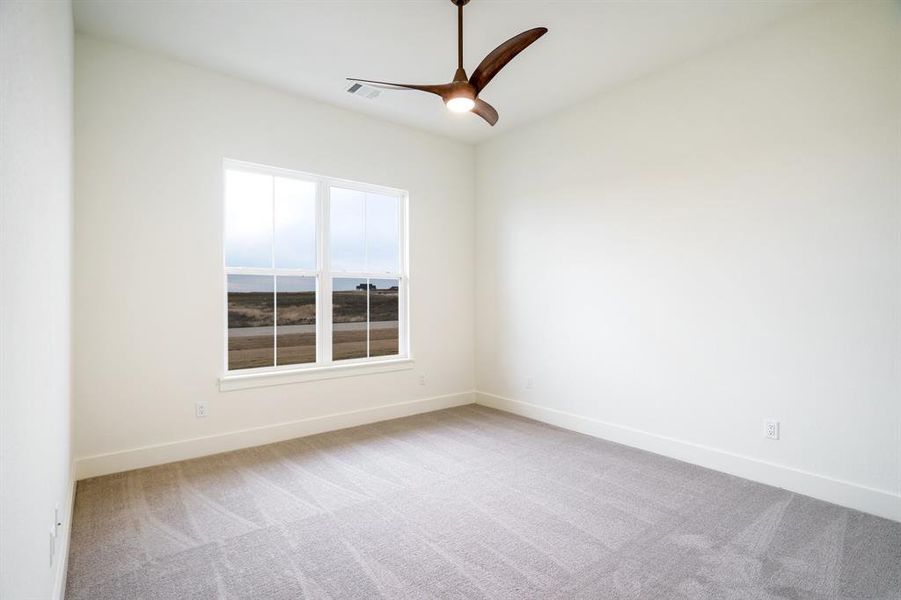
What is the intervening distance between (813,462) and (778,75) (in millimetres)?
2527

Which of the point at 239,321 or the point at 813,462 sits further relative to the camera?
the point at 239,321

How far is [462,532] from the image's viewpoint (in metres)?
2.41

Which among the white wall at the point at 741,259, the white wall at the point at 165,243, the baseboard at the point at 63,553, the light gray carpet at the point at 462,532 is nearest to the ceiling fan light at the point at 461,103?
the white wall at the point at 165,243

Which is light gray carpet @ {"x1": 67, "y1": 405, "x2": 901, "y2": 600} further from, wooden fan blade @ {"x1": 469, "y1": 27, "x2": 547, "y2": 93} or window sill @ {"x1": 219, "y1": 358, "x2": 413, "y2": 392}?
wooden fan blade @ {"x1": 469, "y1": 27, "x2": 547, "y2": 93}

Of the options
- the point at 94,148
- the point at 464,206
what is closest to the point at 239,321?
the point at 94,148

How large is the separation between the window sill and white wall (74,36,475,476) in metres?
0.06

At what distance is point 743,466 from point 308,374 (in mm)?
3498

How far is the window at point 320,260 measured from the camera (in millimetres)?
3859

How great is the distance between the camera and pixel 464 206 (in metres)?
5.28

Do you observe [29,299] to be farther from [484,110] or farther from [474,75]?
[484,110]

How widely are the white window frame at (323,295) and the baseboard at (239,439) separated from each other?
390 mm

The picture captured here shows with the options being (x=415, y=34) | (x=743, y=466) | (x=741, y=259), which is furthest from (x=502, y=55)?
(x=743, y=466)

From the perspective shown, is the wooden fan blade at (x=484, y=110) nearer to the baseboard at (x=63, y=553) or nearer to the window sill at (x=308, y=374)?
the window sill at (x=308, y=374)

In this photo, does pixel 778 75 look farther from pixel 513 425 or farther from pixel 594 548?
pixel 513 425
